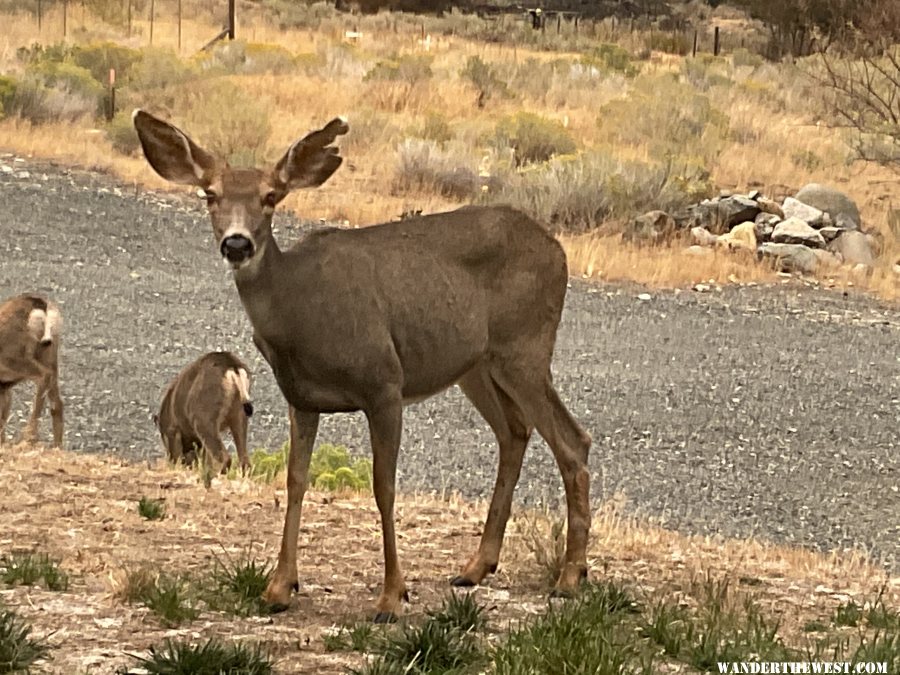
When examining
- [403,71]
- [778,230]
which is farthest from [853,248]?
[403,71]

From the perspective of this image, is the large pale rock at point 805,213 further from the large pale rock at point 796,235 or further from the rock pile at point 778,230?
the large pale rock at point 796,235

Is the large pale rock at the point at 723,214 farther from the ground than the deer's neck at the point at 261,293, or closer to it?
closer to it

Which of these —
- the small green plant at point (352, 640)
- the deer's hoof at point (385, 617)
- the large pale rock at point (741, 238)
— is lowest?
the large pale rock at point (741, 238)

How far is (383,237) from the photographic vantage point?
6.80 m

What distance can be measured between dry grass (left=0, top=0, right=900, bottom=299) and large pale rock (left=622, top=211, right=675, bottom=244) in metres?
0.60

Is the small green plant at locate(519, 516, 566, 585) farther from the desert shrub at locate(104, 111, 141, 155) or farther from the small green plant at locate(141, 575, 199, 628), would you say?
the desert shrub at locate(104, 111, 141, 155)

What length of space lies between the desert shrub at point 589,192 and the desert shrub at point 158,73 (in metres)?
9.72

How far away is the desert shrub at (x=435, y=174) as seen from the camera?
76.5 ft

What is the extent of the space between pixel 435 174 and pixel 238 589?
17131 mm

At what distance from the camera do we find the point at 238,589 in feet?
21.5

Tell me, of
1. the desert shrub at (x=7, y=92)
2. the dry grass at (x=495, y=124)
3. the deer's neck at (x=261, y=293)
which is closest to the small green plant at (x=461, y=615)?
the deer's neck at (x=261, y=293)

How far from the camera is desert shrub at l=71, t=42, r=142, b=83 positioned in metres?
32.0

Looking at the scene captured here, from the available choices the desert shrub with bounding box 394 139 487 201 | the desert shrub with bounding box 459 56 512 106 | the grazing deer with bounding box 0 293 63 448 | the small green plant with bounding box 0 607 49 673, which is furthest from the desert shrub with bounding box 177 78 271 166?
the small green plant with bounding box 0 607 49 673

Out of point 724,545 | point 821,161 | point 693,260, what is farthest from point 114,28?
point 724,545
